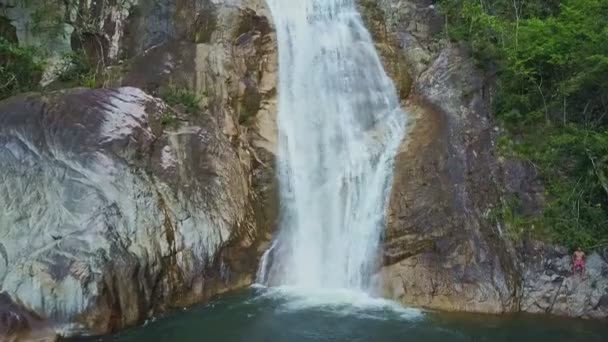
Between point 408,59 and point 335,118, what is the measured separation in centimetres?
323

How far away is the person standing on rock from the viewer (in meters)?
11.4

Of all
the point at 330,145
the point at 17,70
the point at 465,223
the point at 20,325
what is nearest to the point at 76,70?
the point at 17,70

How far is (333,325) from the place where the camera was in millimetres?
10281

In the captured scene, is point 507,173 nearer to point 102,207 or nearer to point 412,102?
point 412,102

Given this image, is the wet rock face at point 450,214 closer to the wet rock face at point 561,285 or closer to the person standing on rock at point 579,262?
the wet rock face at point 561,285

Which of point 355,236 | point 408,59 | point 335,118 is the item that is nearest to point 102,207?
point 355,236

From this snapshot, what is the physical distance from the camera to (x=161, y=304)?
10734mm

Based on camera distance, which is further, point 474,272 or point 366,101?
point 366,101

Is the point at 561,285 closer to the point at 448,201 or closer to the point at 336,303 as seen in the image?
the point at 448,201

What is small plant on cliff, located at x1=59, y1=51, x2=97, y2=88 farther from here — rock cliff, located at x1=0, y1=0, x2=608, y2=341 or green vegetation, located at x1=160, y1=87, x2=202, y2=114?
A: green vegetation, located at x1=160, y1=87, x2=202, y2=114

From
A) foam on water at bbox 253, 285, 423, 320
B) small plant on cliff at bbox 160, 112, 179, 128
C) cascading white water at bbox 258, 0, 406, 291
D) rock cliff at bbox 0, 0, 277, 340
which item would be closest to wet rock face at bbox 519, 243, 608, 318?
foam on water at bbox 253, 285, 423, 320

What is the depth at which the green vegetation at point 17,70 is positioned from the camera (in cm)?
1373

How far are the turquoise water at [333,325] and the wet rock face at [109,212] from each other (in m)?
0.66

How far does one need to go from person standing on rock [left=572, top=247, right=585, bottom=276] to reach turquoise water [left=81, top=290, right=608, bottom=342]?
1.07 m
